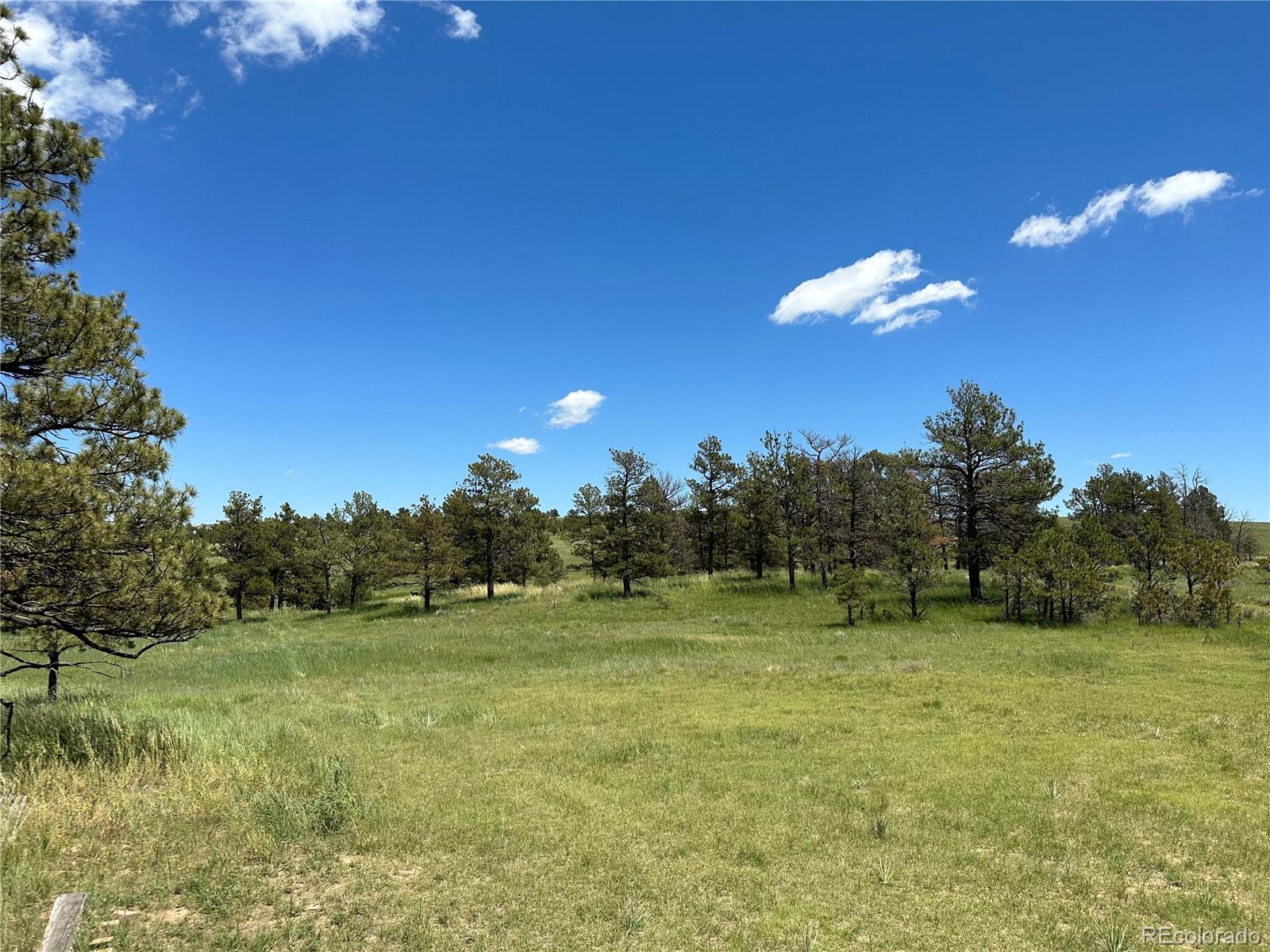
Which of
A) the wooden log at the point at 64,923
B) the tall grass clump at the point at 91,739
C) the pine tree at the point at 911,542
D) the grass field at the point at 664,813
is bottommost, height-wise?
the grass field at the point at 664,813

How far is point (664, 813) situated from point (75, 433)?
33.3 ft

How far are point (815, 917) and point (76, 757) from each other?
11508 mm

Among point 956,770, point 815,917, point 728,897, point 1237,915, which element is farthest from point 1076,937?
point 956,770

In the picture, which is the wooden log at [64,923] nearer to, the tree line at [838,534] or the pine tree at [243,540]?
the tree line at [838,534]

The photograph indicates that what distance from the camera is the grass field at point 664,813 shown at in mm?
5723

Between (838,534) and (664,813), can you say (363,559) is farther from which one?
(664,813)

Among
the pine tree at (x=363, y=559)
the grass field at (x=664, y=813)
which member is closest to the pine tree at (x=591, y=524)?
the pine tree at (x=363, y=559)

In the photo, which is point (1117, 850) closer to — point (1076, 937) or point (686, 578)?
point (1076, 937)

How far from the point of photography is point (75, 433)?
8.95m

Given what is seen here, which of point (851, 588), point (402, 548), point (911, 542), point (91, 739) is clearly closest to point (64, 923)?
point (91, 739)

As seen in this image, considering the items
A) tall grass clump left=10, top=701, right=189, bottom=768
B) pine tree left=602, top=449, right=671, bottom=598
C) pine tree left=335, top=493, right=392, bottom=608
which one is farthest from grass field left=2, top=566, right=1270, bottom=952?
pine tree left=335, top=493, right=392, bottom=608

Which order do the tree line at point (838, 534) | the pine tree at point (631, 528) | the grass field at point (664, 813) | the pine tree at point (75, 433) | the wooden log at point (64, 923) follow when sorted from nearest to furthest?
the wooden log at point (64, 923) < the grass field at point (664, 813) < the pine tree at point (75, 433) < the tree line at point (838, 534) < the pine tree at point (631, 528)

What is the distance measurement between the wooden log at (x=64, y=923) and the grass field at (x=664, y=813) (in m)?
1.48

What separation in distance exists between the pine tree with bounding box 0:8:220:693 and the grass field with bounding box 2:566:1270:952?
8.05 ft
